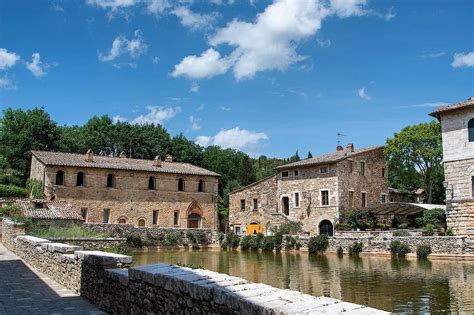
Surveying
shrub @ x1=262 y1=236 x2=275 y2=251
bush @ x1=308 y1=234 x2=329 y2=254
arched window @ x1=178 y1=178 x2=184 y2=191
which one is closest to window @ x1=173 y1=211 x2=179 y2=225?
arched window @ x1=178 y1=178 x2=184 y2=191

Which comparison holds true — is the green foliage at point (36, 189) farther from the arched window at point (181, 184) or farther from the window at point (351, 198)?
the window at point (351, 198)

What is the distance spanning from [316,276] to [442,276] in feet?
15.8

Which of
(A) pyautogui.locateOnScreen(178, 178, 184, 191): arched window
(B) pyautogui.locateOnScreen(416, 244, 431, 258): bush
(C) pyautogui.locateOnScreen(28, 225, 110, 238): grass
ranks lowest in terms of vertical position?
(B) pyautogui.locateOnScreen(416, 244, 431, 258): bush

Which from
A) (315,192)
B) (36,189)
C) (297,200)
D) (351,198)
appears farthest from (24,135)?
(351,198)

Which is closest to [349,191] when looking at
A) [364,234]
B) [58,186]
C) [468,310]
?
[364,234]

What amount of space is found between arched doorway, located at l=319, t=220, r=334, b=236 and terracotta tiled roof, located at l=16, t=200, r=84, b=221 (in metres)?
20.3

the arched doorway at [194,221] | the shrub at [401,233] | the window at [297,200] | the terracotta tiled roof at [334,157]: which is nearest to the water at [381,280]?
the shrub at [401,233]

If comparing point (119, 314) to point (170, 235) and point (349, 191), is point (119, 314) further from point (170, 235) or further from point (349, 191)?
point (349, 191)

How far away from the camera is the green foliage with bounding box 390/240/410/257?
84.7 feet

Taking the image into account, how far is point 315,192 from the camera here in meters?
38.4

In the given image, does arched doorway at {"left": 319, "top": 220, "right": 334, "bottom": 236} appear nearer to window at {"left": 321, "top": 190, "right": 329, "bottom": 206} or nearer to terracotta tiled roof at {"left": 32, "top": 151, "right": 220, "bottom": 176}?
window at {"left": 321, "top": 190, "right": 329, "bottom": 206}

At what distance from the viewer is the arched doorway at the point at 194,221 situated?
→ 4188cm

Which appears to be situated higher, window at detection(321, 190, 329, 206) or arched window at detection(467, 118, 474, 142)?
arched window at detection(467, 118, 474, 142)

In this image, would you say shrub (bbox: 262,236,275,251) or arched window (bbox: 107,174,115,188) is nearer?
shrub (bbox: 262,236,275,251)
